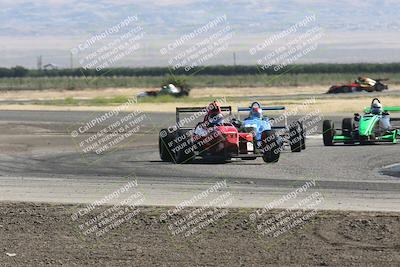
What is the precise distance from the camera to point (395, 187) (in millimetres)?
20234

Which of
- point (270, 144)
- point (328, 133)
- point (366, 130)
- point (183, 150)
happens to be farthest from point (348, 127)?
point (183, 150)

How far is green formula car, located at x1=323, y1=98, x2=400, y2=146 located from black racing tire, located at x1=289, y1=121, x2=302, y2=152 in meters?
2.79

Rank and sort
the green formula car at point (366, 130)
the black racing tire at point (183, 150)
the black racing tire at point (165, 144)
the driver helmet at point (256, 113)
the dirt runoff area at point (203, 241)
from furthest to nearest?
the green formula car at point (366, 130) < the driver helmet at point (256, 113) < the black racing tire at point (165, 144) < the black racing tire at point (183, 150) < the dirt runoff area at point (203, 241)

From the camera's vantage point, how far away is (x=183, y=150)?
25531mm

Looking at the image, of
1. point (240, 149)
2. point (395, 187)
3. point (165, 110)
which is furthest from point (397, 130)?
point (165, 110)

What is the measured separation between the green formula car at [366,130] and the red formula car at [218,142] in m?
5.85

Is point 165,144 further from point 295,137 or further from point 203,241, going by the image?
point 203,241

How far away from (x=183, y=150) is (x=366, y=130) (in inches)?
299

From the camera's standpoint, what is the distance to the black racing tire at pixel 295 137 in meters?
28.5

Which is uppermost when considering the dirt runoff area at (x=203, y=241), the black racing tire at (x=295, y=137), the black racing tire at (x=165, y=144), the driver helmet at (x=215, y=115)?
the dirt runoff area at (x=203, y=241)

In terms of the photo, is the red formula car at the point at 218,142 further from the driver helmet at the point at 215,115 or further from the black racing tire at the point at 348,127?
the black racing tire at the point at 348,127

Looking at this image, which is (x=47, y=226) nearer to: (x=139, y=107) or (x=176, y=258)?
(x=176, y=258)

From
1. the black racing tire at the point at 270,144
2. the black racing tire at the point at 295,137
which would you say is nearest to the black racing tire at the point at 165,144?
the black racing tire at the point at 270,144

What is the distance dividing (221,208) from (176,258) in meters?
4.07
